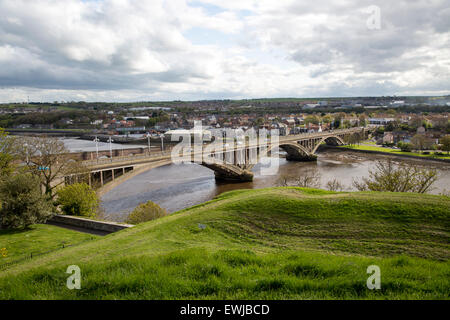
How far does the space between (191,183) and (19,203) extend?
2995 cm

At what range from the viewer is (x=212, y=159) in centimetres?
4562

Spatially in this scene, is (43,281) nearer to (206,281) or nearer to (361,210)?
(206,281)

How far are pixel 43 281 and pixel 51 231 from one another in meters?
14.5

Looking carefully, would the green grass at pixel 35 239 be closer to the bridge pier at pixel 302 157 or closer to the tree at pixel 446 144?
the bridge pier at pixel 302 157

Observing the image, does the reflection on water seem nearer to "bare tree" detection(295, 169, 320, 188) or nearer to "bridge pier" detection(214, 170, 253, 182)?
"bare tree" detection(295, 169, 320, 188)

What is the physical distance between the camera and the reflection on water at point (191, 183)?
3612 centimetres

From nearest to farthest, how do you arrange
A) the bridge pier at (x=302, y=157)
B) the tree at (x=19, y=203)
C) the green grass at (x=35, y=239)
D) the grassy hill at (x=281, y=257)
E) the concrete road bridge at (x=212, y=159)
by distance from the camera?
the grassy hill at (x=281, y=257)
the green grass at (x=35, y=239)
the tree at (x=19, y=203)
the concrete road bridge at (x=212, y=159)
the bridge pier at (x=302, y=157)

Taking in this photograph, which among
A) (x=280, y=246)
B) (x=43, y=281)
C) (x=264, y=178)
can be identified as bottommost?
(x=264, y=178)

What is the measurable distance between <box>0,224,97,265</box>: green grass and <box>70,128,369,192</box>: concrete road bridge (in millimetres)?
10387

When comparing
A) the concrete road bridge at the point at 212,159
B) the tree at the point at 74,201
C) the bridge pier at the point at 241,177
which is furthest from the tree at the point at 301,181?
the tree at the point at 74,201

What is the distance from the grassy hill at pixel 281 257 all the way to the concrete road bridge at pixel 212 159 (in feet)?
71.3
